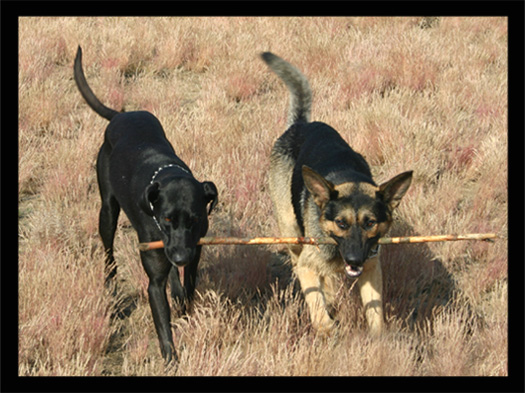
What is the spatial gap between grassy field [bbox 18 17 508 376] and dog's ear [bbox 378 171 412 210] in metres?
0.76

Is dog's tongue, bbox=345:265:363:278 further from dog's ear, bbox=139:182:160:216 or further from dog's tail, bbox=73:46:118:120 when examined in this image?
dog's tail, bbox=73:46:118:120

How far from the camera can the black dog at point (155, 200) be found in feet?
12.4

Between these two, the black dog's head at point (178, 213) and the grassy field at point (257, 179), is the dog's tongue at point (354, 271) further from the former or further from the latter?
the black dog's head at point (178, 213)

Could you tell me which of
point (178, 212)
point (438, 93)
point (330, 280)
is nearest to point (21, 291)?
point (178, 212)

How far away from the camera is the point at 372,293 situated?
4.36 meters

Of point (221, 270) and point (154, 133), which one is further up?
point (154, 133)

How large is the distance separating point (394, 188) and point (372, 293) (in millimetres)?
813

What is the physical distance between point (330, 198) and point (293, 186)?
3.83ft

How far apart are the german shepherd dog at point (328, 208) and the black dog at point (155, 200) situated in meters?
0.86

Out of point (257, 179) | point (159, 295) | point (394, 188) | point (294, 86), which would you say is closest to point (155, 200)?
point (159, 295)

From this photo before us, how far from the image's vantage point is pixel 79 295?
441 cm

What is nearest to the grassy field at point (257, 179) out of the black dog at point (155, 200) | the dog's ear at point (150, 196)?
the black dog at point (155, 200)

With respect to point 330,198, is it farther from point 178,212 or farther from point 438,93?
point 438,93

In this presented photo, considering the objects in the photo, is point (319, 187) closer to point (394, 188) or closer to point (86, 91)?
point (394, 188)
